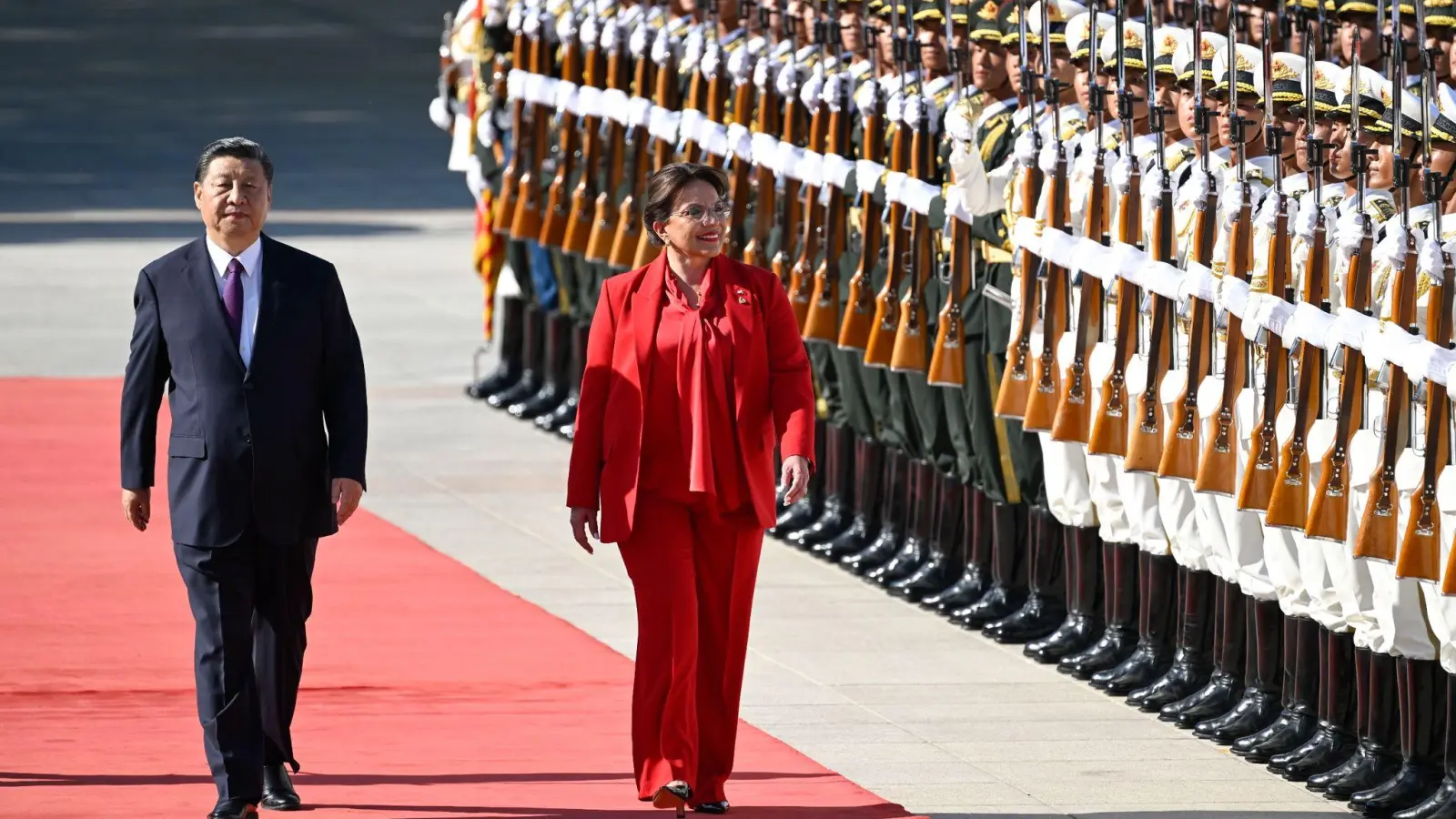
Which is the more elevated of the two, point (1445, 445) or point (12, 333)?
point (1445, 445)

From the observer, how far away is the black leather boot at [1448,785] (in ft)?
20.6

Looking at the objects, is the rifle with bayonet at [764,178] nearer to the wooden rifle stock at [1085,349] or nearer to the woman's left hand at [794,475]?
the wooden rifle stock at [1085,349]

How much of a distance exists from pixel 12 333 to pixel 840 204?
6.16 meters

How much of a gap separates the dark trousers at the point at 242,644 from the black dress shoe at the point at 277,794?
0.06m

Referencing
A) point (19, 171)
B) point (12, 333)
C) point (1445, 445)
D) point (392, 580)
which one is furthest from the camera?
point (19, 171)

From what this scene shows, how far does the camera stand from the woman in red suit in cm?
626

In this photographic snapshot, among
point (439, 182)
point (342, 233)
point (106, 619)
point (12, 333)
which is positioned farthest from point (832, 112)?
point (439, 182)

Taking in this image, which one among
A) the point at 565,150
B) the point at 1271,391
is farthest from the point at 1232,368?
the point at 565,150

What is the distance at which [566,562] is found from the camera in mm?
9617

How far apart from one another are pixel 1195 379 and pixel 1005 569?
152 cm

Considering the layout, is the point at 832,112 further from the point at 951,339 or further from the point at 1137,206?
the point at 1137,206

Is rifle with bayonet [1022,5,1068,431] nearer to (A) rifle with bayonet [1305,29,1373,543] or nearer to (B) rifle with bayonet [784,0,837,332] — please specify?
(A) rifle with bayonet [1305,29,1373,543]

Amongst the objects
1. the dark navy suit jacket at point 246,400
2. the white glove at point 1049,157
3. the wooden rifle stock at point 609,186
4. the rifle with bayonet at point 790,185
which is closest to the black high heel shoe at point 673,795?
the dark navy suit jacket at point 246,400

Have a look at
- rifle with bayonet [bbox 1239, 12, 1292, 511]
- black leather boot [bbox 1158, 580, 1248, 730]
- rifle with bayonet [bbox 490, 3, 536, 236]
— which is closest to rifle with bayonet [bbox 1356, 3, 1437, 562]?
rifle with bayonet [bbox 1239, 12, 1292, 511]
